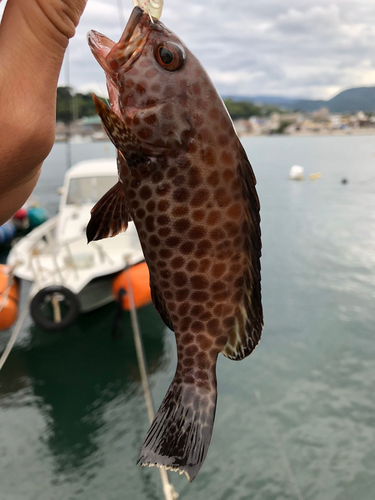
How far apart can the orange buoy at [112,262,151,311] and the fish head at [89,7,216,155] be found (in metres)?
10.3

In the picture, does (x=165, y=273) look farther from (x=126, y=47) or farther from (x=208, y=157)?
(x=126, y=47)

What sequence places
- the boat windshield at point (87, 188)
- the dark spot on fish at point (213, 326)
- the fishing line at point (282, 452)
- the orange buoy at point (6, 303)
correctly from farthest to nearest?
the boat windshield at point (87, 188) < the orange buoy at point (6, 303) < the fishing line at point (282, 452) < the dark spot on fish at point (213, 326)

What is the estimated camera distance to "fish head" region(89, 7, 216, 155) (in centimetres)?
150

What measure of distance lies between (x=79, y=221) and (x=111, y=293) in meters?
2.33

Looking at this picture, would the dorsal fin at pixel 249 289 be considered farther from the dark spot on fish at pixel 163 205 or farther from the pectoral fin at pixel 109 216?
the pectoral fin at pixel 109 216

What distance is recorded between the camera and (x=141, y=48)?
153 centimetres

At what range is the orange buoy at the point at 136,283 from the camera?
1184cm

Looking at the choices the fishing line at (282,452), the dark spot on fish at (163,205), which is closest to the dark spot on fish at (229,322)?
the dark spot on fish at (163,205)

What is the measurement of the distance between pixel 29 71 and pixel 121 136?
381 millimetres

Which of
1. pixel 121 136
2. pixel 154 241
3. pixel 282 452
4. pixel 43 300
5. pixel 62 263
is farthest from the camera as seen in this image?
pixel 62 263

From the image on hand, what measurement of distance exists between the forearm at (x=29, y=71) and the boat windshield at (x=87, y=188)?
12.5 meters

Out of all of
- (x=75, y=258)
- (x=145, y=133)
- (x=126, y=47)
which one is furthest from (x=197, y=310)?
(x=75, y=258)

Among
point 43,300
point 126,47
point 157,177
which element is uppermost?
point 126,47

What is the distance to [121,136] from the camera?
146 centimetres
